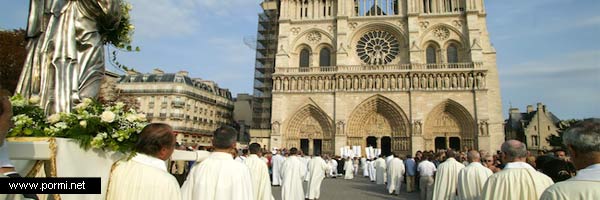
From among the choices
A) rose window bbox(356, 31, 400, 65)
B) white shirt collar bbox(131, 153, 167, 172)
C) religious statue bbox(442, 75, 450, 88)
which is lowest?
white shirt collar bbox(131, 153, 167, 172)

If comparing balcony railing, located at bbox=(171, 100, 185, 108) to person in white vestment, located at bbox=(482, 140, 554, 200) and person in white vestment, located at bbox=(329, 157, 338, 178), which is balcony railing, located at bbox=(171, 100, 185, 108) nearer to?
person in white vestment, located at bbox=(329, 157, 338, 178)

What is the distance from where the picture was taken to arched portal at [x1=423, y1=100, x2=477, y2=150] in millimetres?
23656

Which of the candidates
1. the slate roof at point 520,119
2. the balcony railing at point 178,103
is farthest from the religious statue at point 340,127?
the slate roof at point 520,119

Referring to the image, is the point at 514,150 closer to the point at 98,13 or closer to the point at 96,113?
the point at 96,113

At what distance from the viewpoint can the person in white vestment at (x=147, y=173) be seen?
2.04 meters

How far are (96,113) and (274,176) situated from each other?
35.9 feet

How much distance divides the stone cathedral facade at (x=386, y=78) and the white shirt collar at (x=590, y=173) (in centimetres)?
2252

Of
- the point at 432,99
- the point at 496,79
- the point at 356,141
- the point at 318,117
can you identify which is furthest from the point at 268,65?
the point at 496,79

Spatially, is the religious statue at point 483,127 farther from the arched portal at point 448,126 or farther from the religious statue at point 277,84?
the religious statue at point 277,84

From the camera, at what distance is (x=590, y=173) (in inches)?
75.8

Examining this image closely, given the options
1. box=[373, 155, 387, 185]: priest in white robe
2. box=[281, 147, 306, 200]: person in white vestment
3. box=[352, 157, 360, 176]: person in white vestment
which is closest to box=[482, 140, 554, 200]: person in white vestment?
box=[281, 147, 306, 200]: person in white vestment

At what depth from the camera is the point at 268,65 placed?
30.7 metres

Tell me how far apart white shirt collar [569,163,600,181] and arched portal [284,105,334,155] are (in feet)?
77.0

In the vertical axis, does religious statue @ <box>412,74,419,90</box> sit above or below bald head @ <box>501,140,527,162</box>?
above
